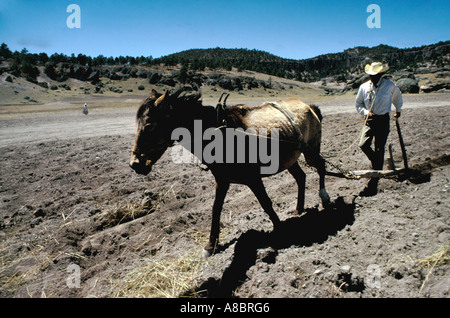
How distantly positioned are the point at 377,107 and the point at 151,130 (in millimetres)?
3930

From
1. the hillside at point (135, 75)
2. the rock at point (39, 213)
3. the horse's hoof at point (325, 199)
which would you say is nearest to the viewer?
the horse's hoof at point (325, 199)

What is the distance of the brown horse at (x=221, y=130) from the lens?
3.12 m

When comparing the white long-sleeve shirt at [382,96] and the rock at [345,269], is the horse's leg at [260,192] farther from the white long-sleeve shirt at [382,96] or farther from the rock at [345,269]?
the white long-sleeve shirt at [382,96]

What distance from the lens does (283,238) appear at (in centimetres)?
379

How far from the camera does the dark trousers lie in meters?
4.57


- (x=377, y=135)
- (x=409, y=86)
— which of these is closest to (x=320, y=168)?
(x=377, y=135)

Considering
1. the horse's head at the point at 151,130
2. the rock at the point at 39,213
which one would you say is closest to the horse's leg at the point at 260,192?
the horse's head at the point at 151,130

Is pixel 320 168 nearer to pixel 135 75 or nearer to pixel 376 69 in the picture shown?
pixel 376 69

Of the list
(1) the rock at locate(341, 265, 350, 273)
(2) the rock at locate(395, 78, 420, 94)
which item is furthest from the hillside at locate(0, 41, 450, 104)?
(1) the rock at locate(341, 265, 350, 273)

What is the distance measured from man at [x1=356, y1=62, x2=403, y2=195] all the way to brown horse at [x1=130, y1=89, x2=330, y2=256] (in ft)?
3.54

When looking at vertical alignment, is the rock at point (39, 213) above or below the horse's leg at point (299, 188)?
below

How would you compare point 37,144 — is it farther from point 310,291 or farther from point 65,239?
point 310,291
